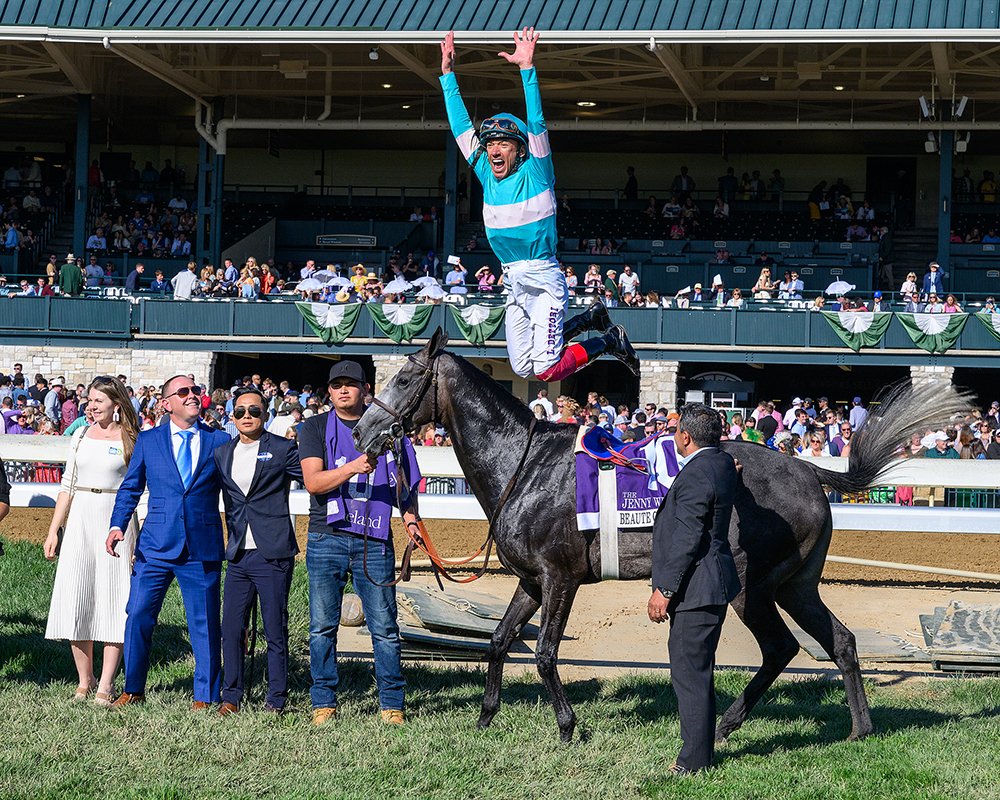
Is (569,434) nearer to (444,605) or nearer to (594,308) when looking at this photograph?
(594,308)

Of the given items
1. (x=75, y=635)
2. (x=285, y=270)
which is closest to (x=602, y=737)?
(x=75, y=635)

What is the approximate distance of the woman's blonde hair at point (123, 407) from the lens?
7668 millimetres

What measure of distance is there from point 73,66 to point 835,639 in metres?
29.1

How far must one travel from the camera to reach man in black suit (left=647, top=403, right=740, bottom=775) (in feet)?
20.5

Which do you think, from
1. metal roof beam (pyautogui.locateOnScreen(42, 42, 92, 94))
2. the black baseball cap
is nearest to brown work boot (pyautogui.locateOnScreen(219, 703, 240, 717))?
the black baseball cap

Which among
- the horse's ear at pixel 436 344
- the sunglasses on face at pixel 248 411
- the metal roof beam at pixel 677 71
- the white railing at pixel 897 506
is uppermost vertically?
the metal roof beam at pixel 677 71

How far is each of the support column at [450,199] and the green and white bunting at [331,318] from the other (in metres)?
4.75

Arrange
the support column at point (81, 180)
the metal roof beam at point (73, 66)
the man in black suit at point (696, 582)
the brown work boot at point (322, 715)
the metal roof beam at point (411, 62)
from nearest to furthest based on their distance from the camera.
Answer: the man in black suit at point (696, 582) < the brown work boot at point (322, 715) < the metal roof beam at point (411, 62) < the metal roof beam at point (73, 66) < the support column at point (81, 180)

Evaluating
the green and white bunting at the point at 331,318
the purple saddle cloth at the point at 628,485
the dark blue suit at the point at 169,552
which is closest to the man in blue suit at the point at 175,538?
the dark blue suit at the point at 169,552

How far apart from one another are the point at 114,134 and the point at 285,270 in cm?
963

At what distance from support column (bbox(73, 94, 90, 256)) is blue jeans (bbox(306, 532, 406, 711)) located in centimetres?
2798

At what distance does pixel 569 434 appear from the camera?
7621mm

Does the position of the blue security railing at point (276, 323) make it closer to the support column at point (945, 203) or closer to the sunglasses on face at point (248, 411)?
the support column at point (945, 203)

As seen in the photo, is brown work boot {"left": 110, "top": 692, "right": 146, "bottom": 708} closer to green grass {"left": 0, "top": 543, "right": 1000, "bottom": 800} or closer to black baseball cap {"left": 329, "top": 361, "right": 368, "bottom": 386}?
green grass {"left": 0, "top": 543, "right": 1000, "bottom": 800}
